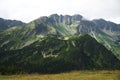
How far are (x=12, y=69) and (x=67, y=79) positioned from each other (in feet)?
364

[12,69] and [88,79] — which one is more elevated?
[88,79]

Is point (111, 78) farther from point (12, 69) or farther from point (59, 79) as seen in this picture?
point (12, 69)

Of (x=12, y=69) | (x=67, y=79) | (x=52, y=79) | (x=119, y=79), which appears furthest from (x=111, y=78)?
(x=12, y=69)

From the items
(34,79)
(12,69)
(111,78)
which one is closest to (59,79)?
(34,79)

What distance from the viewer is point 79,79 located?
36.2 m

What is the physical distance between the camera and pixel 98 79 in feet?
118

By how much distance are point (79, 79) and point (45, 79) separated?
5020mm

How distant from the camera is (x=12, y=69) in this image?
469 feet

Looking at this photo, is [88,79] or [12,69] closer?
[88,79]

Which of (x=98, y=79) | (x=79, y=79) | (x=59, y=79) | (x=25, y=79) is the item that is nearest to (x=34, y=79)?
(x=25, y=79)

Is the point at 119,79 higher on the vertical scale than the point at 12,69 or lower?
higher

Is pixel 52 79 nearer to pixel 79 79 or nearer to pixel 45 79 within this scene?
pixel 45 79

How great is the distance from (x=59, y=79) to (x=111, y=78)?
783cm

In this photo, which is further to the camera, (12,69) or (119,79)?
(12,69)
